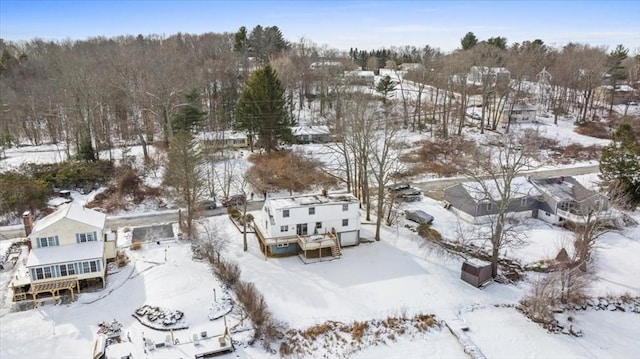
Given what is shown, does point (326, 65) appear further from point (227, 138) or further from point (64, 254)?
point (64, 254)

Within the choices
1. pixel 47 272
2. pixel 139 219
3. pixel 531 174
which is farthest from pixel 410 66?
pixel 47 272

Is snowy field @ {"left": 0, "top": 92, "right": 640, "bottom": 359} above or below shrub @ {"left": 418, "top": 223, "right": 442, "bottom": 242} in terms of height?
below

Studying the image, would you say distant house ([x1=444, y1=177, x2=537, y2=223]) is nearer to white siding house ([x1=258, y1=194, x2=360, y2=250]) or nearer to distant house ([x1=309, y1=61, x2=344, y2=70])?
white siding house ([x1=258, y1=194, x2=360, y2=250])

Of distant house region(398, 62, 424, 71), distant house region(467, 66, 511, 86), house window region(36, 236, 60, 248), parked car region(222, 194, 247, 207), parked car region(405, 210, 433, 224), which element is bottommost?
parked car region(405, 210, 433, 224)

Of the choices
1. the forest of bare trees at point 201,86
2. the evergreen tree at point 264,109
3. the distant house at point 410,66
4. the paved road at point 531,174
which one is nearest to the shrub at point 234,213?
the forest of bare trees at point 201,86

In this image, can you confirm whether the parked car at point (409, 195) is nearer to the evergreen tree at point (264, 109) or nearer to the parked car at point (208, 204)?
Result: the parked car at point (208, 204)

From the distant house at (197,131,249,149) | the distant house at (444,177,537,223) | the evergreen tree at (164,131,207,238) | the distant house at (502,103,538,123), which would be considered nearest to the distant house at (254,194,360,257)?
the evergreen tree at (164,131,207,238)

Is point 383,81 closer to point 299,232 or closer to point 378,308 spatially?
point 299,232
